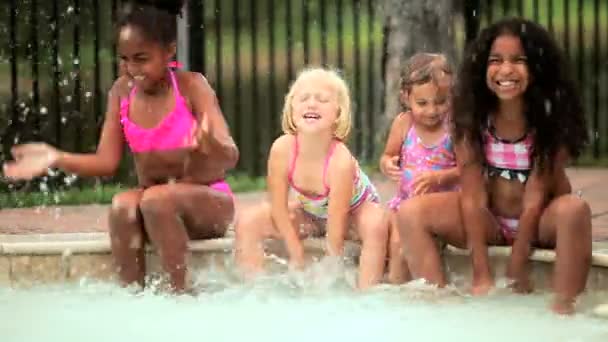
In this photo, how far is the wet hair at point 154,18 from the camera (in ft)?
19.7

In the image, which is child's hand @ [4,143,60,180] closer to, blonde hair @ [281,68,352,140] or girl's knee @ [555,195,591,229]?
blonde hair @ [281,68,352,140]

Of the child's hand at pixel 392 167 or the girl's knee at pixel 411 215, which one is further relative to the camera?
the child's hand at pixel 392 167

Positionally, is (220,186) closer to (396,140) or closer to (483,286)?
(396,140)

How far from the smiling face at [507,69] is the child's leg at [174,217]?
1.30 metres

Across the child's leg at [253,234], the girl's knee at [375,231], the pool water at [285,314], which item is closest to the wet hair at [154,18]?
the child's leg at [253,234]

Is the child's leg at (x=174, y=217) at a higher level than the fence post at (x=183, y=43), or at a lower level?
lower

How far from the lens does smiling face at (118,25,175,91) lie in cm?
596

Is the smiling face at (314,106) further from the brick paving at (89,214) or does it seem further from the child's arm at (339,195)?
the brick paving at (89,214)

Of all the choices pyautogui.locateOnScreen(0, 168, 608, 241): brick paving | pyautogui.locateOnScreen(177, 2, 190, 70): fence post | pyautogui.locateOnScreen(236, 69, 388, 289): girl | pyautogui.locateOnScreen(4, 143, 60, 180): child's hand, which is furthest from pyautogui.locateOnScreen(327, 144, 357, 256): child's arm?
pyautogui.locateOnScreen(177, 2, 190, 70): fence post

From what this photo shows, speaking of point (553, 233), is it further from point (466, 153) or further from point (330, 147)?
point (330, 147)

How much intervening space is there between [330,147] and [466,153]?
67 cm

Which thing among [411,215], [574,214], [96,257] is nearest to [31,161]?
[96,257]

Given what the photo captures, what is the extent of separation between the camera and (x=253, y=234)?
5953 millimetres

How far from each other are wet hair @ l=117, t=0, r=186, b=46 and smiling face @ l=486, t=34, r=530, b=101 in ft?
4.53
